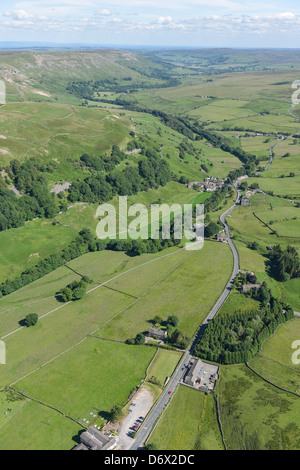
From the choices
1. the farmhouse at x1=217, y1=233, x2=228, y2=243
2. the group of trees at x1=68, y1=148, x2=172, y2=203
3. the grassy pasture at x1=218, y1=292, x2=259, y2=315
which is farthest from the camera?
the group of trees at x1=68, y1=148, x2=172, y2=203

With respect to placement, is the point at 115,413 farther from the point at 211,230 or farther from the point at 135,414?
the point at 211,230

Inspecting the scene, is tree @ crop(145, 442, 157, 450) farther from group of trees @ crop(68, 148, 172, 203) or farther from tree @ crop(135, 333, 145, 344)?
group of trees @ crop(68, 148, 172, 203)

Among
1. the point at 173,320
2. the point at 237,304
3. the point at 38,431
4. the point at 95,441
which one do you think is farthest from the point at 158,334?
the point at 38,431

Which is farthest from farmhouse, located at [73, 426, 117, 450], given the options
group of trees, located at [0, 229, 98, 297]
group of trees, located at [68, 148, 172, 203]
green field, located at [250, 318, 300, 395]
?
group of trees, located at [68, 148, 172, 203]

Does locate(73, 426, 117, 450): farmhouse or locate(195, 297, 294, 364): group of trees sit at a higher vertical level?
locate(195, 297, 294, 364): group of trees

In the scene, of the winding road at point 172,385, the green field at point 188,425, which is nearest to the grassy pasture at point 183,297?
the winding road at point 172,385
